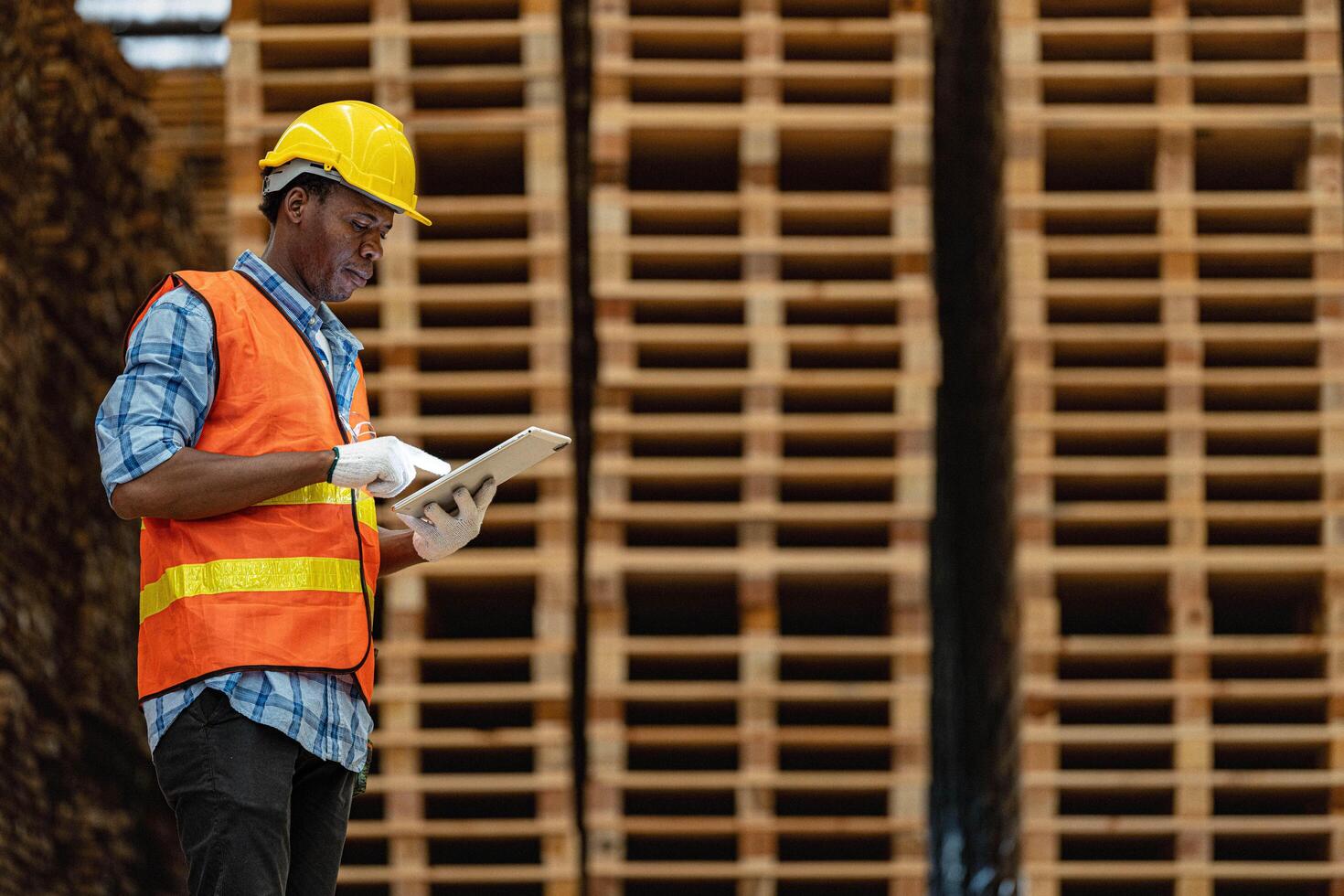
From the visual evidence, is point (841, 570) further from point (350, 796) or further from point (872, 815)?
point (350, 796)

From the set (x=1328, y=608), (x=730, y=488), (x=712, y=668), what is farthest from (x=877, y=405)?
(x=1328, y=608)

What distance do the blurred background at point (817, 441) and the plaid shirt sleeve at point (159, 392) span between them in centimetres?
220

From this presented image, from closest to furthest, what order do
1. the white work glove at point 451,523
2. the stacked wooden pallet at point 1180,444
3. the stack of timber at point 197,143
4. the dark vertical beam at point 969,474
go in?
the white work glove at point 451,523 → the stacked wooden pallet at point 1180,444 → the dark vertical beam at point 969,474 → the stack of timber at point 197,143

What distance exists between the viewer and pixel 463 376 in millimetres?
4930

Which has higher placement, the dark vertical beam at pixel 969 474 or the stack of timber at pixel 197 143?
the stack of timber at pixel 197 143

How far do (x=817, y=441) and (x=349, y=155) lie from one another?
7.84 ft

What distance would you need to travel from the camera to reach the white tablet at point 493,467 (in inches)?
104

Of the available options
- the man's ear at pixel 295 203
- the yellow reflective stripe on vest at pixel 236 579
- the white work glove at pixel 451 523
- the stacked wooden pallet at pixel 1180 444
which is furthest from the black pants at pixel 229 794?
the stacked wooden pallet at pixel 1180 444

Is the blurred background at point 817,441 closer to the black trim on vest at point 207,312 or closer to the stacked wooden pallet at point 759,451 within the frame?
the stacked wooden pallet at point 759,451

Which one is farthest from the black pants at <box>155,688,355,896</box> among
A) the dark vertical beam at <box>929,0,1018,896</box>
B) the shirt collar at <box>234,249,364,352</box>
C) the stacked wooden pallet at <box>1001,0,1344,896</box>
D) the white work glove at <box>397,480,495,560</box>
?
the dark vertical beam at <box>929,0,1018,896</box>

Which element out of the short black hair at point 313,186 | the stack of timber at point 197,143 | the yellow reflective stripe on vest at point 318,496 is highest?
the stack of timber at point 197,143

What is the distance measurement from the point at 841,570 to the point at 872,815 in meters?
0.65

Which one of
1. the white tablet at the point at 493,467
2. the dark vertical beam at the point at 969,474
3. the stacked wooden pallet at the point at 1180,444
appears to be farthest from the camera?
the dark vertical beam at the point at 969,474

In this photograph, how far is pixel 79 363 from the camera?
5906 mm
